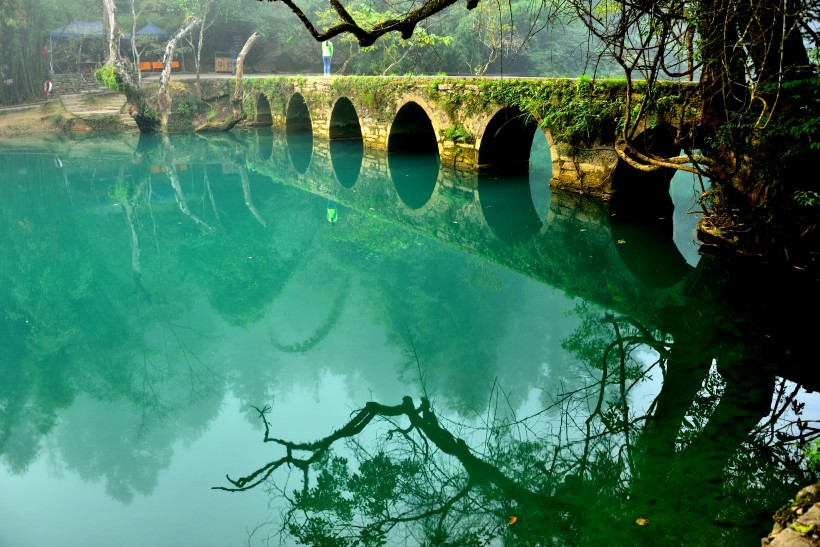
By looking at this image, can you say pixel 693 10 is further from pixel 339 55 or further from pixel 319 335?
pixel 339 55

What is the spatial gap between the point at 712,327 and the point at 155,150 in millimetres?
17192

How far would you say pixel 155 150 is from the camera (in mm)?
19391

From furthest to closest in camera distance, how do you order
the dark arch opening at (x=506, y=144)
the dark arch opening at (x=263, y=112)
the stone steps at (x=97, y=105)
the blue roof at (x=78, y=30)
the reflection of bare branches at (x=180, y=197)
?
the blue roof at (x=78, y=30)
the dark arch opening at (x=263, y=112)
the stone steps at (x=97, y=105)
the dark arch opening at (x=506, y=144)
the reflection of bare branches at (x=180, y=197)

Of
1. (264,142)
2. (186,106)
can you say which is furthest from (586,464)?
(186,106)

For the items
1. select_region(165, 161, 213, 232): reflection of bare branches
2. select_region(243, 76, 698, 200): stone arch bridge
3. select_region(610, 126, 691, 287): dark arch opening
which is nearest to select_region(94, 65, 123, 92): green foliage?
select_region(243, 76, 698, 200): stone arch bridge

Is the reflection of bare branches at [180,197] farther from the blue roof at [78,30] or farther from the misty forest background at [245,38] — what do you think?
the blue roof at [78,30]

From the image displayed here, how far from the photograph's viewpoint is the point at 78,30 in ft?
86.0

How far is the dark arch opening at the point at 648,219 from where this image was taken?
8031 mm

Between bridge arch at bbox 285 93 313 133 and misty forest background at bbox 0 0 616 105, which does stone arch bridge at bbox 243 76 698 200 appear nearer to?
bridge arch at bbox 285 93 313 133

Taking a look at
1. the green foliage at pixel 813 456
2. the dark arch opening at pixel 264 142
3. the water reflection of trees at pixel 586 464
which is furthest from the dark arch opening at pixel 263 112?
the green foliage at pixel 813 456

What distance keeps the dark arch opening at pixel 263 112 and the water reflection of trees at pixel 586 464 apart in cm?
2087

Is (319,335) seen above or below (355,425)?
above

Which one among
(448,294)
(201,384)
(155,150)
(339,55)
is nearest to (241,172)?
(155,150)

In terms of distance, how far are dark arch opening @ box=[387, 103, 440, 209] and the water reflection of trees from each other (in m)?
8.40
